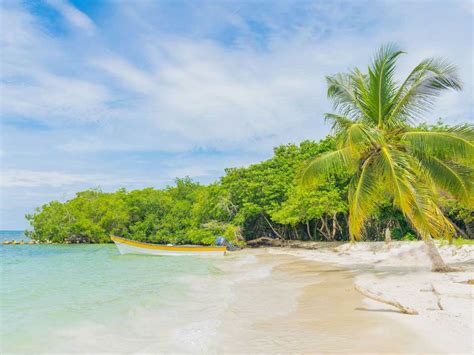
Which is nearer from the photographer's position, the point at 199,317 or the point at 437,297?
the point at 437,297

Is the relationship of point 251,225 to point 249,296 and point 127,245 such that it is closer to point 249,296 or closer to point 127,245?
point 127,245

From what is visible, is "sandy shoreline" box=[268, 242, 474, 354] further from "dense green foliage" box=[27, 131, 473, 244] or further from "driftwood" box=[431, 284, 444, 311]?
"dense green foliage" box=[27, 131, 473, 244]

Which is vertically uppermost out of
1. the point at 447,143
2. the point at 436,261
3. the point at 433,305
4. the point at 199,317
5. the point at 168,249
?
the point at 447,143

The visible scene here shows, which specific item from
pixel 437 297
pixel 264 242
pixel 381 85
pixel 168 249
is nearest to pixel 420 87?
pixel 381 85

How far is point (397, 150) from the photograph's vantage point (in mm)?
8836

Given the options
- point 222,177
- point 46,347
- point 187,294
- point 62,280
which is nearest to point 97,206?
point 222,177

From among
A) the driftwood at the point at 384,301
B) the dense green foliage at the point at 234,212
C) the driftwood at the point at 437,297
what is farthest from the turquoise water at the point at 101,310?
the dense green foliage at the point at 234,212

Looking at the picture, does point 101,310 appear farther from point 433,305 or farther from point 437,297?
point 437,297

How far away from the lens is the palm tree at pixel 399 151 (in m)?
7.87

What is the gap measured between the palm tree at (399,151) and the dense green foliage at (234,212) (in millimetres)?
1815

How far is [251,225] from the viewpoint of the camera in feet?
95.2

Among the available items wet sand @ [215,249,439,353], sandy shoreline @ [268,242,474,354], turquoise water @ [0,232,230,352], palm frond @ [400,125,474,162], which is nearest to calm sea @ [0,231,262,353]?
turquoise water @ [0,232,230,352]

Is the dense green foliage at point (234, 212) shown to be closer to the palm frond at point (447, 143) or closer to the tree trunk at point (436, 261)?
the palm frond at point (447, 143)

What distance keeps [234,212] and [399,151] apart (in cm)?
1942
